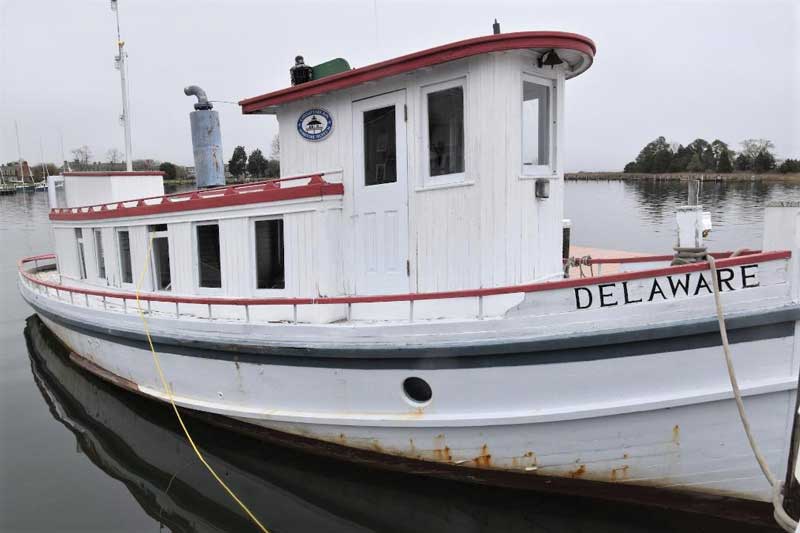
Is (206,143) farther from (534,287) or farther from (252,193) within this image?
(534,287)

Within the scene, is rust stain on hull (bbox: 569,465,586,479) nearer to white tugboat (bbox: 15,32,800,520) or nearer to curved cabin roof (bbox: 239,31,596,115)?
white tugboat (bbox: 15,32,800,520)

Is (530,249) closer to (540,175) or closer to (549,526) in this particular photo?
(540,175)

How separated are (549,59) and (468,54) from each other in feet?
2.92

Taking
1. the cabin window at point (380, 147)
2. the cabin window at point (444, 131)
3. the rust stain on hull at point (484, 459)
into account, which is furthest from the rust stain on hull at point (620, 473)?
the cabin window at point (380, 147)

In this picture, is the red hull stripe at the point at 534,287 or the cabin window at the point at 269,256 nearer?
the red hull stripe at the point at 534,287

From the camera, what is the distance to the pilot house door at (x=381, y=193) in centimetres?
550

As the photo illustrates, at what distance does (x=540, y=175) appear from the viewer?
17.6 feet

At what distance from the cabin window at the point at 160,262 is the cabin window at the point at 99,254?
6.60ft

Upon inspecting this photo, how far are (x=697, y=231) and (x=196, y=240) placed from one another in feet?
18.1

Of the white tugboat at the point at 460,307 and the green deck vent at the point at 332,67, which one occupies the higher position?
the green deck vent at the point at 332,67

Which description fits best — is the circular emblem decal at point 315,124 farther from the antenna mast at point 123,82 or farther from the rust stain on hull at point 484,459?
the antenna mast at point 123,82

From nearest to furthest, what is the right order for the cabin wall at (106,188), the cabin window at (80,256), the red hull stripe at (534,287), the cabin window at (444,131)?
the red hull stripe at (534,287) < the cabin window at (444,131) < the cabin window at (80,256) < the cabin wall at (106,188)

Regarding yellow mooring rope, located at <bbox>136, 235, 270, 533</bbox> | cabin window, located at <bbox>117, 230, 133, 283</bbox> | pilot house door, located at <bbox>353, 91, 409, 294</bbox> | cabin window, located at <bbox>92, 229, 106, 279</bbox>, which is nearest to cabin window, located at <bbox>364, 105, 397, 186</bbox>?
pilot house door, located at <bbox>353, 91, 409, 294</bbox>

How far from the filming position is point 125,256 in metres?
8.42
